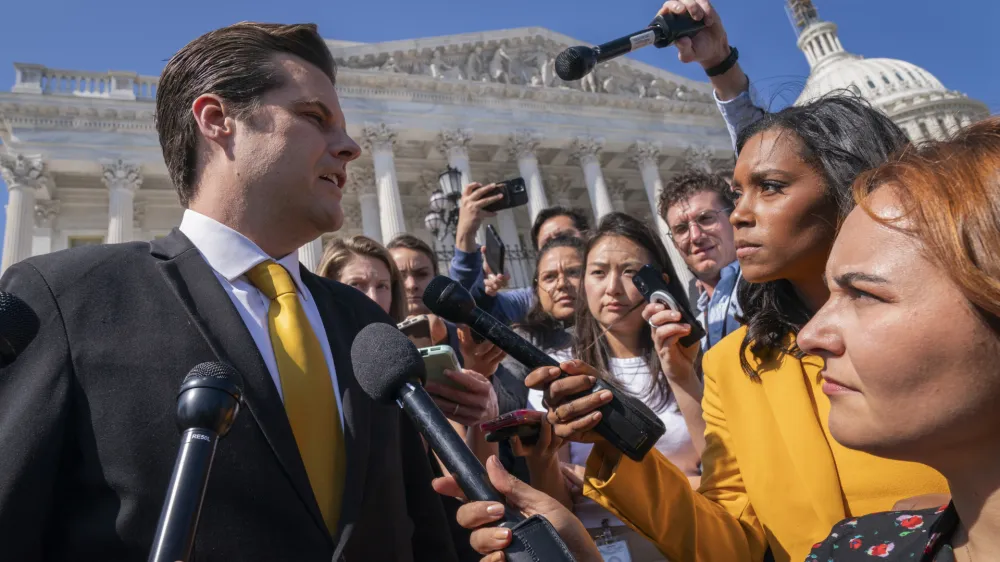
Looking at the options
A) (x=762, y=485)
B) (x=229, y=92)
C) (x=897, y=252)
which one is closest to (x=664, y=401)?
(x=762, y=485)

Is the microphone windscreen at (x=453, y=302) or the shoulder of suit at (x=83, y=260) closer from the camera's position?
the shoulder of suit at (x=83, y=260)

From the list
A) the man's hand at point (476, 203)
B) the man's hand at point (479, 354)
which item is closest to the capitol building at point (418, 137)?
the man's hand at point (476, 203)

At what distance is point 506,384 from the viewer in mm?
4605

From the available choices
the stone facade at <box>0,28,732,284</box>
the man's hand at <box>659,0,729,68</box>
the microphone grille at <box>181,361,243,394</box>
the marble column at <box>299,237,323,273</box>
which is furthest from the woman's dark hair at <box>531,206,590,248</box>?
the stone facade at <box>0,28,732,284</box>

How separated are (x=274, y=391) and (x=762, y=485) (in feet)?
6.07

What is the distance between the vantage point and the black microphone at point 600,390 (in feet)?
6.63

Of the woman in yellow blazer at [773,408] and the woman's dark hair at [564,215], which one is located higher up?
the woman's dark hair at [564,215]

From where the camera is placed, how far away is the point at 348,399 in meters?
2.12

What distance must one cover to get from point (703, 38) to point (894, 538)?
11.2 ft

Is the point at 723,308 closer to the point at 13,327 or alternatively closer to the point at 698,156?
the point at 13,327

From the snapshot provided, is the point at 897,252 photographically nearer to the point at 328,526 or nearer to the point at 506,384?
the point at 328,526

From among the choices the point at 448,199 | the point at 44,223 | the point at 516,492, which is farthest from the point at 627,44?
the point at 44,223

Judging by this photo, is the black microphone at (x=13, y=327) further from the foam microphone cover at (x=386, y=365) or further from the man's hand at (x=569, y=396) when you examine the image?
the man's hand at (x=569, y=396)

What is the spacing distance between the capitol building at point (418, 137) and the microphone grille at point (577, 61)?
20854 millimetres
